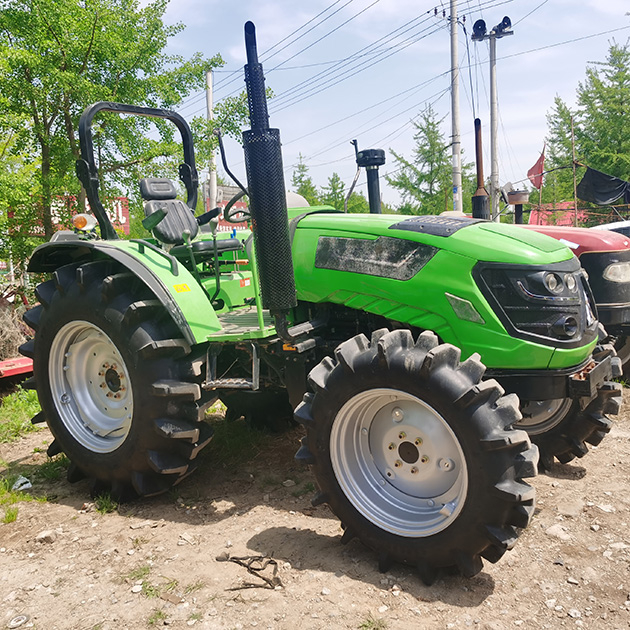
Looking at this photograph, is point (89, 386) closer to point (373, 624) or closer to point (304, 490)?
point (304, 490)

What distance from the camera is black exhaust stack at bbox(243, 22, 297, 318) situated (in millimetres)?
2889

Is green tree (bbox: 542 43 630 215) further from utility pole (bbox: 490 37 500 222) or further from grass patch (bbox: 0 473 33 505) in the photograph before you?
grass patch (bbox: 0 473 33 505)

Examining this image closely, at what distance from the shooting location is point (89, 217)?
407cm

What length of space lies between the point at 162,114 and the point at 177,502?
2.72 meters

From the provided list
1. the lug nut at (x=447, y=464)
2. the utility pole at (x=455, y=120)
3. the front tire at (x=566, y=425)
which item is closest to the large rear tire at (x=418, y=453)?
the lug nut at (x=447, y=464)

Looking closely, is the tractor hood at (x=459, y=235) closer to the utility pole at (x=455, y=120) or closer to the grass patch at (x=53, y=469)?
the grass patch at (x=53, y=469)

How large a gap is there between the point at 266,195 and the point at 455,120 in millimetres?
15416

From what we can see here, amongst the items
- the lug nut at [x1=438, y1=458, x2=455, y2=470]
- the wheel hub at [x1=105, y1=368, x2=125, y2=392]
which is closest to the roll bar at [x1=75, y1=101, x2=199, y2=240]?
the wheel hub at [x1=105, y1=368, x2=125, y2=392]

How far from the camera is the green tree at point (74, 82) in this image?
348 inches

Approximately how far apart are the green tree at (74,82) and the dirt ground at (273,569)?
6232 mm

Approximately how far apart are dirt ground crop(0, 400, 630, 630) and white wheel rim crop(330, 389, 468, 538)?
256 mm

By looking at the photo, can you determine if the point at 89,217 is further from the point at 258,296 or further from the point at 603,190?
the point at 603,190

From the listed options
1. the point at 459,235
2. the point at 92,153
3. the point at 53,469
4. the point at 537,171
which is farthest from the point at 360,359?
the point at 537,171

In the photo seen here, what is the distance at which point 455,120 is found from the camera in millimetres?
17016
